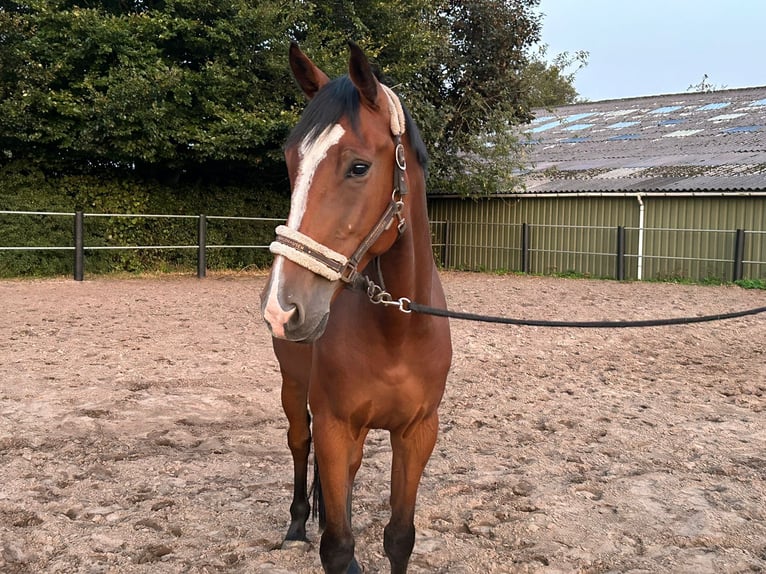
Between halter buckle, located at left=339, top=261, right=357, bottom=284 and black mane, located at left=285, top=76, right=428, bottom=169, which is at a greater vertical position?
black mane, located at left=285, top=76, right=428, bottom=169

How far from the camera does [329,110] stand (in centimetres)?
184

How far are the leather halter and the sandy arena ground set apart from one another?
1.40 m

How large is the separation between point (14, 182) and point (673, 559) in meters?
13.5

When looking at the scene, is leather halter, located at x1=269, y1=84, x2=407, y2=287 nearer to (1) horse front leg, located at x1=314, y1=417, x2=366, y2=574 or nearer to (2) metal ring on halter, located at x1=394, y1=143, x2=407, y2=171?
(2) metal ring on halter, located at x1=394, y1=143, x2=407, y2=171

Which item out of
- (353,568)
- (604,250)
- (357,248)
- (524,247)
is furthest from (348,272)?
(524,247)

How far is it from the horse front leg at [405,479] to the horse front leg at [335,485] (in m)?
0.15

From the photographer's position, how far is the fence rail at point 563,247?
14030mm

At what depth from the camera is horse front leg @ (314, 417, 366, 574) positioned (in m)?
2.21

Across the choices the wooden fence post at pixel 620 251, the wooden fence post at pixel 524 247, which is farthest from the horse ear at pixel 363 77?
the wooden fence post at pixel 524 247

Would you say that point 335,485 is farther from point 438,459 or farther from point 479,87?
point 479,87

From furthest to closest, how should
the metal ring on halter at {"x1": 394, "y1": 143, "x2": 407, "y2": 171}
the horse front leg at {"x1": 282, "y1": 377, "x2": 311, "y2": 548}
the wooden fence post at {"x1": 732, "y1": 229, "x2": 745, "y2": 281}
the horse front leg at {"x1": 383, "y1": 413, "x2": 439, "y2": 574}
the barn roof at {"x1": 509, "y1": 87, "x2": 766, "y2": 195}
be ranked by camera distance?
the barn roof at {"x1": 509, "y1": 87, "x2": 766, "y2": 195}, the wooden fence post at {"x1": 732, "y1": 229, "x2": 745, "y2": 281}, the horse front leg at {"x1": 282, "y1": 377, "x2": 311, "y2": 548}, the horse front leg at {"x1": 383, "y1": 413, "x2": 439, "y2": 574}, the metal ring on halter at {"x1": 394, "y1": 143, "x2": 407, "y2": 171}

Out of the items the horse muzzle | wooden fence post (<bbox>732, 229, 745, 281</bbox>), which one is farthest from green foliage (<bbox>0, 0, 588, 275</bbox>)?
the horse muzzle

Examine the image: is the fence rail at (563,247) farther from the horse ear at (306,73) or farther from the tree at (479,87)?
the horse ear at (306,73)

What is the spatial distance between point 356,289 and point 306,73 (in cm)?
69
